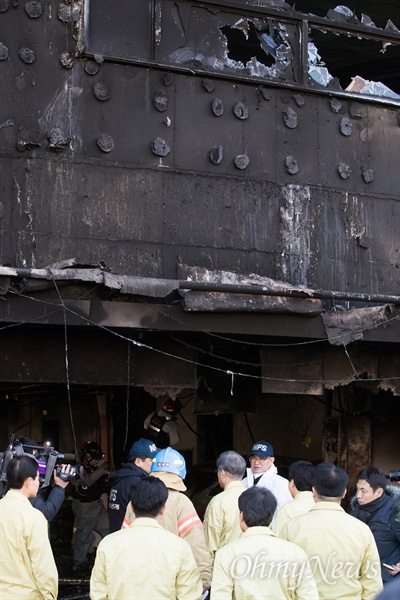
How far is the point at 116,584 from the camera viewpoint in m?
5.38

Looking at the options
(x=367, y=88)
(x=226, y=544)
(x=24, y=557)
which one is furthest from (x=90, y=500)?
(x=226, y=544)

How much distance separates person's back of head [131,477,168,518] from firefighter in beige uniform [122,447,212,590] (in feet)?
3.49

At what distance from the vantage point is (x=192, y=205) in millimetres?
10641

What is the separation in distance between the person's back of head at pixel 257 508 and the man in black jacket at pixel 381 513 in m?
2.08

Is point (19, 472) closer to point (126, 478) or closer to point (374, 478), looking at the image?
point (126, 478)

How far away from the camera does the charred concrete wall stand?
10.0m

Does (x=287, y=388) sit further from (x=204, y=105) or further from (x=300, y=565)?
(x=300, y=565)

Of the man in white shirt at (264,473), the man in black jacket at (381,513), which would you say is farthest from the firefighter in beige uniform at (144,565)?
the man in white shirt at (264,473)

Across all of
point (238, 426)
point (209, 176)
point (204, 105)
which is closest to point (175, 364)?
point (209, 176)

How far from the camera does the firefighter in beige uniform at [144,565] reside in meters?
5.37

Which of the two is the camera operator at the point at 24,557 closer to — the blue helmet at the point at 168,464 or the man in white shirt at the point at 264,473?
the blue helmet at the point at 168,464

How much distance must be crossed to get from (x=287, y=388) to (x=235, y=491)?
11.2 feet

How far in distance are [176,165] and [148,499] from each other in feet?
18.7

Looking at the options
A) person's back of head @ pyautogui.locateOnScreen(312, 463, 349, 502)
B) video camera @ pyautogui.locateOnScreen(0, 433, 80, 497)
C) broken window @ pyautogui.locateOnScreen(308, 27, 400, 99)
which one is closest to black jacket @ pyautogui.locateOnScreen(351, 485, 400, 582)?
person's back of head @ pyautogui.locateOnScreen(312, 463, 349, 502)
